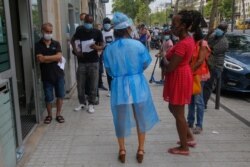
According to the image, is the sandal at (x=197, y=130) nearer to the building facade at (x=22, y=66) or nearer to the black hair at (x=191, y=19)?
the black hair at (x=191, y=19)

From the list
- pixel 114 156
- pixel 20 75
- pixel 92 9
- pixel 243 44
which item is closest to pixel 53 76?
pixel 20 75

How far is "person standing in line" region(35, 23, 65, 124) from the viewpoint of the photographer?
607 centimetres

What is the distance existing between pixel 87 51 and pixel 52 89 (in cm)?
113

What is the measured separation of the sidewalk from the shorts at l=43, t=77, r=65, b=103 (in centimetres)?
47

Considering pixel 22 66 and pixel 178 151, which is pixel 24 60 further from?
pixel 178 151

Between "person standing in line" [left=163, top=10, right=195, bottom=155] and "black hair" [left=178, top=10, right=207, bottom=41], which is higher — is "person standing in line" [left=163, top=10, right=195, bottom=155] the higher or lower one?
the lower one

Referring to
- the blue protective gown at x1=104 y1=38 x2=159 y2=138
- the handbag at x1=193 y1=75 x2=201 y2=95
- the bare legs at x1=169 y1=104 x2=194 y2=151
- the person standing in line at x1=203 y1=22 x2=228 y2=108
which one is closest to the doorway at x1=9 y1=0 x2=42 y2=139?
the blue protective gown at x1=104 y1=38 x2=159 y2=138

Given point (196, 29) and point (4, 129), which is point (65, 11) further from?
point (4, 129)

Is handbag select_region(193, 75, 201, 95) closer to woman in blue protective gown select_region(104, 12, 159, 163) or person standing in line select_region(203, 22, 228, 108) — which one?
woman in blue protective gown select_region(104, 12, 159, 163)

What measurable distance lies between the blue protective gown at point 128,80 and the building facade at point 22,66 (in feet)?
3.84

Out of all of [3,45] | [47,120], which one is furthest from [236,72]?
[3,45]

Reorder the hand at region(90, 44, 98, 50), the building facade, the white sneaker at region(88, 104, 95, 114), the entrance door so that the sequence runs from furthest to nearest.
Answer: the white sneaker at region(88, 104, 95, 114) < the hand at region(90, 44, 98, 50) < the entrance door < the building facade

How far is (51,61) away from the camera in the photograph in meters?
6.14

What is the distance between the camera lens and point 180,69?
4.61 metres
